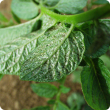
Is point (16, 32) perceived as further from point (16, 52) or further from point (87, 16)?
point (87, 16)

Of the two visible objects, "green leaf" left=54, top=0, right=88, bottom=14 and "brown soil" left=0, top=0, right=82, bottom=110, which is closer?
"green leaf" left=54, top=0, right=88, bottom=14

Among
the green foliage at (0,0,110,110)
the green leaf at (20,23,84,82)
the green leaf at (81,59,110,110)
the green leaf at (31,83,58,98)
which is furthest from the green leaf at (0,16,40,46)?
the green leaf at (31,83,58,98)

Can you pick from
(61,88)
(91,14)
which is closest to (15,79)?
(61,88)

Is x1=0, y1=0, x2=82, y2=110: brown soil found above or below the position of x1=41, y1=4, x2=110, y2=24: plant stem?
A: below

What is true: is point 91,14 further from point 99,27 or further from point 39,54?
point 39,54

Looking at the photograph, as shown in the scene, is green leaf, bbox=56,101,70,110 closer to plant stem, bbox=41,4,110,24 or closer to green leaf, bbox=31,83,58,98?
green leaf, bbox=31,83,58,98

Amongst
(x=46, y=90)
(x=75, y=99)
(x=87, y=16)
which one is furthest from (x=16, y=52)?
(x=75, y=99)

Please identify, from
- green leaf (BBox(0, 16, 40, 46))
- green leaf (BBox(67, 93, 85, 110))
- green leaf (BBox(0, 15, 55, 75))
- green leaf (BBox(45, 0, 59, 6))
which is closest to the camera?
green leaf (BBox(0, 15, 55, 75))
